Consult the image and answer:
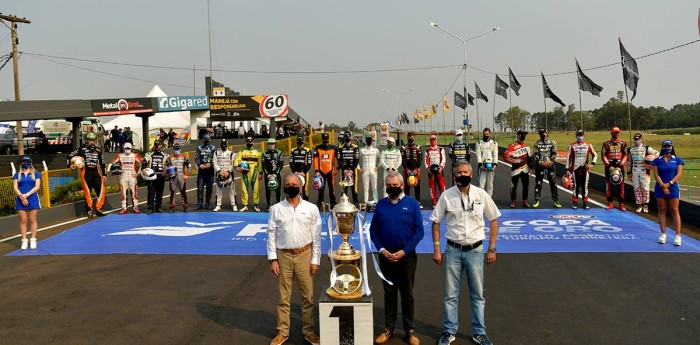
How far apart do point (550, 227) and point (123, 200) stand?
10.7m

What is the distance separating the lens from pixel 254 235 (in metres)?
11.5

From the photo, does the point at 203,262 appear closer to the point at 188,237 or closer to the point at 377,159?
the point at 188,237

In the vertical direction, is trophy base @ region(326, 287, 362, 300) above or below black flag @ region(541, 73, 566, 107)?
below

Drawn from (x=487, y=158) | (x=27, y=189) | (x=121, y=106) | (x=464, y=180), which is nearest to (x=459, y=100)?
(x=121, y=106)

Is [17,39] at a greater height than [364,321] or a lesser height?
greater

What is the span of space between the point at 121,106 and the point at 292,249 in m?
27.7

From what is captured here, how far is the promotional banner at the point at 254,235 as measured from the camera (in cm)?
1012

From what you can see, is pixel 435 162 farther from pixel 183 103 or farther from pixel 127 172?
pixel 183 103

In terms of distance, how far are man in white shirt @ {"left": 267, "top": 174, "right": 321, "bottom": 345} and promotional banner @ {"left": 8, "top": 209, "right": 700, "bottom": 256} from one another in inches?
167

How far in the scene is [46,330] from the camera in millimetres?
6160

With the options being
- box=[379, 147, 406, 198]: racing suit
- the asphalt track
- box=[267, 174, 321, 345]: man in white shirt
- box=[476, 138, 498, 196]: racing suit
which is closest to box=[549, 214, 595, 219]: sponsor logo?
box=[476, 138, 498, 196]: racing suit

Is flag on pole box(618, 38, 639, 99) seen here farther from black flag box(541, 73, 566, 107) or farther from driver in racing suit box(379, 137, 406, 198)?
driver in racing suit box(379, 137, 406, 198)

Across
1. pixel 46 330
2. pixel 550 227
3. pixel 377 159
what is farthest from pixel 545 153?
pixel 46 330

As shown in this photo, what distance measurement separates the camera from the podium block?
548 cm
